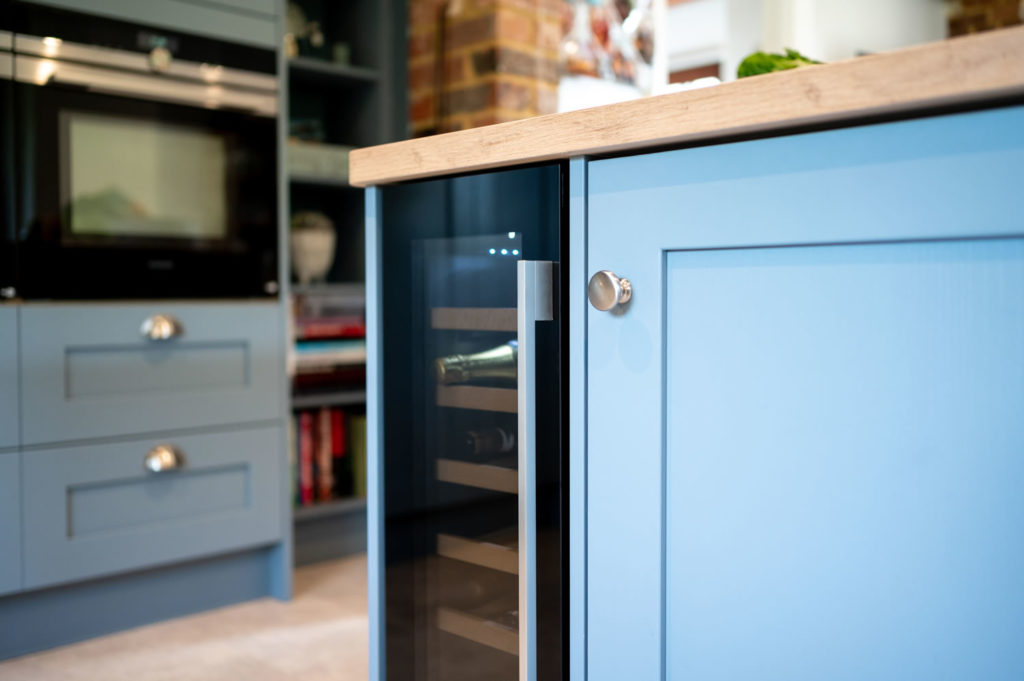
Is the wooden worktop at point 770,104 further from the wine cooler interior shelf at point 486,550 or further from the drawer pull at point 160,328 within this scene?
the drawer pull at point 160,328

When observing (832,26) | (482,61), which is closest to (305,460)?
(482,61)

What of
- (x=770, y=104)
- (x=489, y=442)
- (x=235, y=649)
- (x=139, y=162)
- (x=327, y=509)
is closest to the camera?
(x=770, y=104)

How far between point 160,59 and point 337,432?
1.09 m

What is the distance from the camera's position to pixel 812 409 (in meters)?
0.65

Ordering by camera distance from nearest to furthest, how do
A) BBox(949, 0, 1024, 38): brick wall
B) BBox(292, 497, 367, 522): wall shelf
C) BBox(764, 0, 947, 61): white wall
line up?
BBox(764, 0, 947, 61): white wall, BBox(292, 497, 367, 522): wall shelf, BBox(949, 0, 1024, 38): brick wall

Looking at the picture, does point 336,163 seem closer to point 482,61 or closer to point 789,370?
point 482,61

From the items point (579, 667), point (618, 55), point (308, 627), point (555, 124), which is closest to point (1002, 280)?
point (555, 124)

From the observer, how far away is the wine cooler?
824 mm

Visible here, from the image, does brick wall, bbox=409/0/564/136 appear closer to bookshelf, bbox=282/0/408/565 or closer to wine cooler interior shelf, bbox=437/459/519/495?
bookshelf, bbox=282/0/408/565

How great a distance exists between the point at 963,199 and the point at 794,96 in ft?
0.46

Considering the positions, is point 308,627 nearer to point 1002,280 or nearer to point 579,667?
point 579,667

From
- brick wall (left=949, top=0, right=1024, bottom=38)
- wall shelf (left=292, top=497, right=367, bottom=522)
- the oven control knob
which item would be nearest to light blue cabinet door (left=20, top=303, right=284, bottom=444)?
wall shelf (left=292, top=497, right=367, bottom=522)

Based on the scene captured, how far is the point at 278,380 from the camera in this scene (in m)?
2.08

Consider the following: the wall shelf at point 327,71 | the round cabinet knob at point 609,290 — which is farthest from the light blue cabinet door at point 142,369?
the round cabinet knob at point 609,290
